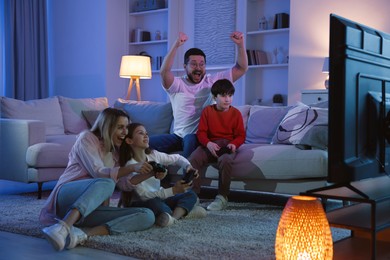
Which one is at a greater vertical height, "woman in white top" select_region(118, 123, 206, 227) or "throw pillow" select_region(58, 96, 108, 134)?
"throw pillow" select_region(58, 96, 108, 134)

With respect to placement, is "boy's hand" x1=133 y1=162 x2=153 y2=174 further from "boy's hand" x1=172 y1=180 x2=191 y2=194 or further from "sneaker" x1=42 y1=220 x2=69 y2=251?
"sneaker" x1=42 y1=220 x2=69 y2=251

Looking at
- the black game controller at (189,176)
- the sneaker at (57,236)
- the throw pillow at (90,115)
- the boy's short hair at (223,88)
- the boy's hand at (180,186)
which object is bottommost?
the sneaker at (57,236)

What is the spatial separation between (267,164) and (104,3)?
4.20 m

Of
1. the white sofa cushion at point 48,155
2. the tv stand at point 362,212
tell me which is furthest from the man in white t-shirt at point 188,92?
the tv stand at point 362,212

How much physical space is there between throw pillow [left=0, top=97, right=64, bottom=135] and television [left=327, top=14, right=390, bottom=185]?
11.3 ft

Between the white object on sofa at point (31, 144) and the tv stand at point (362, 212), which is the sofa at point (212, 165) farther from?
the tv stand at point (362, 212)

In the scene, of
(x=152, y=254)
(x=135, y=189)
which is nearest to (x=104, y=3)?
(x=135, y=189)

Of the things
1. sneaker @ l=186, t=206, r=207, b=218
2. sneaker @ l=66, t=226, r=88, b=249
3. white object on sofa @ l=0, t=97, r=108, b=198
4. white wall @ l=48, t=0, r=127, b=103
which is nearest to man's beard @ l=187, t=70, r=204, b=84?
white object on sofa @ l=0, t=97, r=108, b=198

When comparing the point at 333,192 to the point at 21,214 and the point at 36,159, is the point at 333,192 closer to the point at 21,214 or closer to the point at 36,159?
the point at 21,214

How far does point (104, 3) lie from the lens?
263 inches

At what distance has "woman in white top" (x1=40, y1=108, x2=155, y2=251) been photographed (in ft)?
7.69

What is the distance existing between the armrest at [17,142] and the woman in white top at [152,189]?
1.32 meters

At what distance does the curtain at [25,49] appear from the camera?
256 inches

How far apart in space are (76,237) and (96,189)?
224 millimetres
